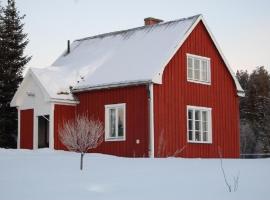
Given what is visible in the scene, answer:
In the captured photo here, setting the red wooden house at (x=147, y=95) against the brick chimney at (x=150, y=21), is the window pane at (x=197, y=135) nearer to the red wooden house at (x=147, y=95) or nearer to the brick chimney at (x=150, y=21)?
the red wooden house at (x=147, y=95)

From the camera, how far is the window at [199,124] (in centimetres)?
2575

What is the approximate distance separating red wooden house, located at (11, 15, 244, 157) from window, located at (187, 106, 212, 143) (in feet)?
0.16

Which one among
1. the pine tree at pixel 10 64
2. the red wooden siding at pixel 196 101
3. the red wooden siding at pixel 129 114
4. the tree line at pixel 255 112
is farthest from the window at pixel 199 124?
the tree line at pixel 255 112

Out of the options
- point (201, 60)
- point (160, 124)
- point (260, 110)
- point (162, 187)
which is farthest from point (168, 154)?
point (260, 110)

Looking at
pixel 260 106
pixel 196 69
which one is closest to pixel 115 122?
pixel 196 69

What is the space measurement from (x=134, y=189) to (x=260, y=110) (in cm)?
4839

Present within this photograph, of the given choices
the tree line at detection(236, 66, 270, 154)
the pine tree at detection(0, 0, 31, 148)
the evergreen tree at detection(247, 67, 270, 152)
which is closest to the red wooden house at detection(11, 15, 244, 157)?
the pine tree at detection(0, 0, 31, 148)

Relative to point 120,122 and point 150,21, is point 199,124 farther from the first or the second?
point 150,21

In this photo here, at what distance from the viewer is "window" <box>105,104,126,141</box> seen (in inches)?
976

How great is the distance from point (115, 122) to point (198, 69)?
202 inches

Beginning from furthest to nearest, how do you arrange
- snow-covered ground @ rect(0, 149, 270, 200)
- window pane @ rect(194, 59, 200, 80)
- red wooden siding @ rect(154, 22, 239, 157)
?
window pane @ rect(194, 59, 200, 80) < red wooden siding @ rect(154, 22, 239, 157) < snow-covered ground @ rect(0, 149, 270, 200)

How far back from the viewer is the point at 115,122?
987 inches

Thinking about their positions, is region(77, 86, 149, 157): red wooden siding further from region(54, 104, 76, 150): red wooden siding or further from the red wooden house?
region(54, 104, 76, 150): red wooden siding

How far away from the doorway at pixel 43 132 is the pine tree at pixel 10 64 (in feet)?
18.3
